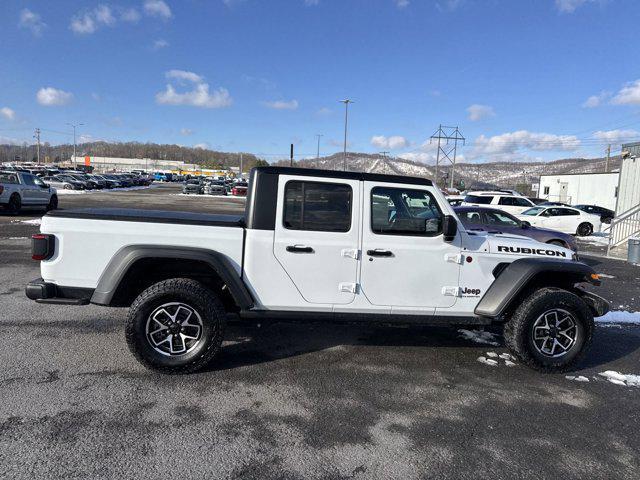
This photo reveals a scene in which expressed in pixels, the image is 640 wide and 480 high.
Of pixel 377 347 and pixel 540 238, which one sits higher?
pixel 540 238

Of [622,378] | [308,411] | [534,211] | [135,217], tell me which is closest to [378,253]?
[308,411]

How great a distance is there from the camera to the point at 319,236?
167 inches

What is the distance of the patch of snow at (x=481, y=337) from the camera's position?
5.37 meters

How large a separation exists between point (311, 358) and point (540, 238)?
8.39 metres

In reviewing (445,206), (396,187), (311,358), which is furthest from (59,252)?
(445,206)

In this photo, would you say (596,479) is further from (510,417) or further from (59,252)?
(59,252)

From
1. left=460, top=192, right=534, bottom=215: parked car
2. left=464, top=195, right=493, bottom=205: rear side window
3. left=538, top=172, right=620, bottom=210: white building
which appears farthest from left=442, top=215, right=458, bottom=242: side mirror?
left=538, top=172, right=620, bottom=210: white building

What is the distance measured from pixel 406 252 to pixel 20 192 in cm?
1855

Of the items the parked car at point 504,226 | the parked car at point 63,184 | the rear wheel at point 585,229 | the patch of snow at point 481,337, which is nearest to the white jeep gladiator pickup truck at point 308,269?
the patch of snow at point 481,337

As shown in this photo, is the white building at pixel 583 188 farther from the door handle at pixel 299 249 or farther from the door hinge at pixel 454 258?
the door handle at pixel 299 249

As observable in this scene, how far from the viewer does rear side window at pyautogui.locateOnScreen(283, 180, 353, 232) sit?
A: 13.9ft

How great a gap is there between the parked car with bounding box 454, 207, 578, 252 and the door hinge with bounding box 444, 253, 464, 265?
689 cm

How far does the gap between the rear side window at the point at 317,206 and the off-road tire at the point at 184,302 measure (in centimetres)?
104

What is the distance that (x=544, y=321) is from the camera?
14.8ft
